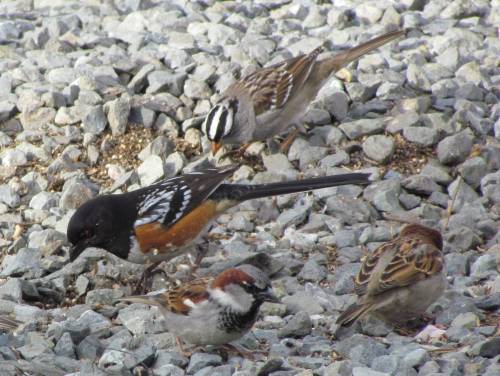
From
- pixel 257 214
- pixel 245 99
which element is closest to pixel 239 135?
pixel 245 99

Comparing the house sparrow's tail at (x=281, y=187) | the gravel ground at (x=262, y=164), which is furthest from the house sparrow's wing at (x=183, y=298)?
the house sparrow's tail at (x=281, y=187)

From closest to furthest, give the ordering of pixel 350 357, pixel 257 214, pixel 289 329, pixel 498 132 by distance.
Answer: pixel 350 357
pixel 289 329
pixel 257 214
pixel 498 132

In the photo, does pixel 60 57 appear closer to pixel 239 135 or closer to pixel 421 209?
pixel 239 135

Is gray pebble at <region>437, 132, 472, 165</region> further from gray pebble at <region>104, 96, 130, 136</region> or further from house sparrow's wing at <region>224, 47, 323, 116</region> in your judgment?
gray pebble at <region>104, 96, 130, 136</region>

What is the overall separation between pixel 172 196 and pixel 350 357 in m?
2.10

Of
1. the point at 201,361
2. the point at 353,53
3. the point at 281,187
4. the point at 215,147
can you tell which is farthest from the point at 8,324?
the point at 353,53

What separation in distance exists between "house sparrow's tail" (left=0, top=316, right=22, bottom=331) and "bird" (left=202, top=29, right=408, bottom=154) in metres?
2.71

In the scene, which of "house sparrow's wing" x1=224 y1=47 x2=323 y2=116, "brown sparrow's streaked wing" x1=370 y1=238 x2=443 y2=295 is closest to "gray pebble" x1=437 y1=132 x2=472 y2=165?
"house sparrow's wing" x1=224 y1=47 x2=323 y2=116

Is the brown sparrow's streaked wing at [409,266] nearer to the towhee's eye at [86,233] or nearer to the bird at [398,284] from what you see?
the bird at [398,284]

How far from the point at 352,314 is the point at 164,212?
1.71m

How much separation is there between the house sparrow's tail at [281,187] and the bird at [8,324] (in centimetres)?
172

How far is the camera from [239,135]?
879 cm

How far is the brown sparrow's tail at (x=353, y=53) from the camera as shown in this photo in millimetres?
9391

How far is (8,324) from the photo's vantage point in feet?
20.8
